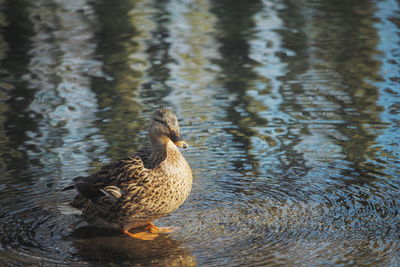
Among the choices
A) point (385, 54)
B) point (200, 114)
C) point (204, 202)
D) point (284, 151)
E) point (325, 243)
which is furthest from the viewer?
point (385, 54)

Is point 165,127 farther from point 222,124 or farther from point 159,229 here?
point 222,124

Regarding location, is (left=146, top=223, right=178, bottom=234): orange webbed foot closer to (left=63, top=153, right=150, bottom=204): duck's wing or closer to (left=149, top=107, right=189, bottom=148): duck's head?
(left=63, top=153, right=150, bottom=204): duck's wing

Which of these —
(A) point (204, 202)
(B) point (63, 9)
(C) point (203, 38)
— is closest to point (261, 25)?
(C) point (203, 38)

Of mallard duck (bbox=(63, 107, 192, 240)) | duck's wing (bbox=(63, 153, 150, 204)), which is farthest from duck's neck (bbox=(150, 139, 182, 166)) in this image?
duck's wing (bbox=(63, 153, 150, 204))

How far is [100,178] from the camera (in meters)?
6.08

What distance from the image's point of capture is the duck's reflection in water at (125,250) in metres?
5.33

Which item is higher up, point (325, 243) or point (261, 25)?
point (325, 243)

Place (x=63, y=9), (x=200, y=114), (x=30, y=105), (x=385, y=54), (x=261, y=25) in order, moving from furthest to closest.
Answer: (x=63, y=9) → (x=261, y=25) → (x=385, y=54) → (x=30, y=105) → (x=200, y=114)

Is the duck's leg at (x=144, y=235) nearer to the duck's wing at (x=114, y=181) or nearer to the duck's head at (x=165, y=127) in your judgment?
the duck's wing at (x=114, y=181)

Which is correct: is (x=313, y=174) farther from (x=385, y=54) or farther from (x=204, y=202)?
(x=385, y=54)

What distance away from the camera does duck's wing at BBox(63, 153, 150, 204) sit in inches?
230

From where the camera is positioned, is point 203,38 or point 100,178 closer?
point 100,178

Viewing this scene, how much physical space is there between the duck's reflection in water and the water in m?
0.02

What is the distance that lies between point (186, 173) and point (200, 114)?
3073 millimetres
